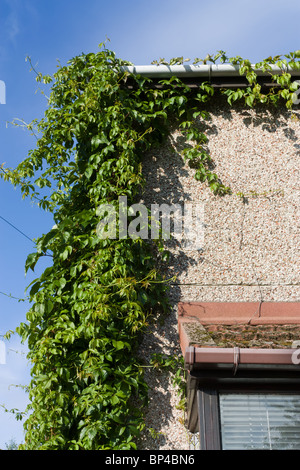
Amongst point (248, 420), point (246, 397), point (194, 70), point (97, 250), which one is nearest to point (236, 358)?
point (246, 397)

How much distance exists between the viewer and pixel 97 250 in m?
4.64

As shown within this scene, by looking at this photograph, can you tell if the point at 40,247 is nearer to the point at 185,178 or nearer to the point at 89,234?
the point at 89,234

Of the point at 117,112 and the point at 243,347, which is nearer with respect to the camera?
the point at 243,347

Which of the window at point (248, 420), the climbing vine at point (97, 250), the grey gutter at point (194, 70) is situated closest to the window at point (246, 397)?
the window at point (248, 420)

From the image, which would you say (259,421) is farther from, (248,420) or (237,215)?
(237,215)

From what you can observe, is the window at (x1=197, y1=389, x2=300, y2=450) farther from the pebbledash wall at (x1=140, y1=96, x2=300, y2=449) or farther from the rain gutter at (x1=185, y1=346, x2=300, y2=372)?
the pebbledash wall at (x1=140, y1=96, x2=300, y2=449)

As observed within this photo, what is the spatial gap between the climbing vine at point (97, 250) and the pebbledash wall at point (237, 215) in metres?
0.15

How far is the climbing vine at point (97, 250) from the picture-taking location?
404 cm

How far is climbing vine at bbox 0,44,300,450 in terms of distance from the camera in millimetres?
4043

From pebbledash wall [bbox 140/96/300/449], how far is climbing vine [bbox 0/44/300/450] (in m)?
0.15

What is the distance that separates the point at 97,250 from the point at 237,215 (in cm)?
168
